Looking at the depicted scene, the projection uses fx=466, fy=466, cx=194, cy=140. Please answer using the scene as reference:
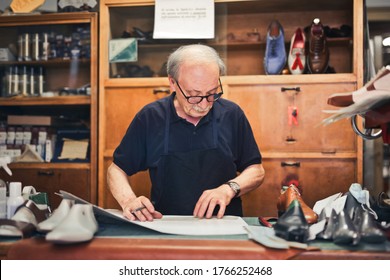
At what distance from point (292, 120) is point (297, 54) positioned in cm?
36

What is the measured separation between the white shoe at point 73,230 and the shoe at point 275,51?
1.77 m

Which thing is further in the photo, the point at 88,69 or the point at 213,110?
the point at 88,69

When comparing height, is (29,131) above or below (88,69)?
below

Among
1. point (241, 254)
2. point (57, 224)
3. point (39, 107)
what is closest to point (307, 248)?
point (241, 254)

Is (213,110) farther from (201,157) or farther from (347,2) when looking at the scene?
(347,2)

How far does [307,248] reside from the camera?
0.89m

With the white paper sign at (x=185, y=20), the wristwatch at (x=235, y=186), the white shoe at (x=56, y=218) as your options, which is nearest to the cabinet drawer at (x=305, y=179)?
the white paper sign at (x=185, y=20)

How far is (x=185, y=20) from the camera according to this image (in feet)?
8.05

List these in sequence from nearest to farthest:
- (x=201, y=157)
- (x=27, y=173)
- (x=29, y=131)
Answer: (x=201, y=157), (x=27, y=173), (x=29, y=131)

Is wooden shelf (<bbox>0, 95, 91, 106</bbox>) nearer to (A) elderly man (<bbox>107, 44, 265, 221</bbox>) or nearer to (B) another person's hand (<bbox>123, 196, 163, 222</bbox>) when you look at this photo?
(A) elderly man (<bbox>107, 44, 265, 221</bbox>)

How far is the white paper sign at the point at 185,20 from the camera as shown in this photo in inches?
96.7

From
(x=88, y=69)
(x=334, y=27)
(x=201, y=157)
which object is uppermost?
(x=334, y=27)

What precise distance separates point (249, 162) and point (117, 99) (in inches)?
45.4

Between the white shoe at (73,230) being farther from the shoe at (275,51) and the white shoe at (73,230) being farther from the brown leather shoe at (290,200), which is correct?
the shoe at (275,51)
